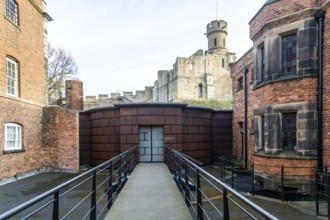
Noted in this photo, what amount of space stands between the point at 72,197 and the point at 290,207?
7.43 meters

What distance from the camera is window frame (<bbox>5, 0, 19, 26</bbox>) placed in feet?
36.9

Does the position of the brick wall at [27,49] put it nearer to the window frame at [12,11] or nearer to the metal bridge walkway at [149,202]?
the window frame at [12,11]

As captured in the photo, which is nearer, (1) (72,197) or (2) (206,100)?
(1) (72,197)

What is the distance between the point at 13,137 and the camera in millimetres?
11430

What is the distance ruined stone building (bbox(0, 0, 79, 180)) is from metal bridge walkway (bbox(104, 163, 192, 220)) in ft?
22.6

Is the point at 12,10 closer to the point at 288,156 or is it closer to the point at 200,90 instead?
the point at 288,156

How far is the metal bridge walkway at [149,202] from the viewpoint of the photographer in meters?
4.73

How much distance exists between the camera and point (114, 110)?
14750 millimetres

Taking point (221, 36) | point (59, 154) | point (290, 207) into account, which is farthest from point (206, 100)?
point (290, 207)

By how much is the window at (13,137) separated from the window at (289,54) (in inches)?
492

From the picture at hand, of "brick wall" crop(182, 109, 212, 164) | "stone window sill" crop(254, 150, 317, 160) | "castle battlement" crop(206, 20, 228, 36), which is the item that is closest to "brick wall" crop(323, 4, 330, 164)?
"stone window sill" crop(254, 150, 317, 160)

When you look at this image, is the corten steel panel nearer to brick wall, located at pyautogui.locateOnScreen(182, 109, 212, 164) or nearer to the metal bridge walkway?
brick wall, located at pyautogui.locateOnScreen(182, 109, 212, 164)

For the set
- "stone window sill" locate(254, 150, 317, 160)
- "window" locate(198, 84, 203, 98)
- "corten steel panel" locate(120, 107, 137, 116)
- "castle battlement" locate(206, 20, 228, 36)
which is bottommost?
"stone window sill" locate(254, 150, 317, 160)

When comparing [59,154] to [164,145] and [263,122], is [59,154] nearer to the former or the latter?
[164,145]
